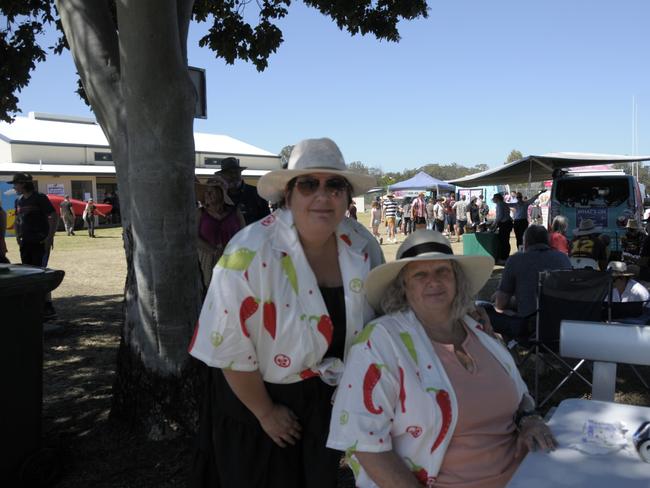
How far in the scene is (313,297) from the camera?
6.48ft

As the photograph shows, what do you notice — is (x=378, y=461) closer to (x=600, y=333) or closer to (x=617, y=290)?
(x=600, y=333)

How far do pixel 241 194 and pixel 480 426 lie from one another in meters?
4.83

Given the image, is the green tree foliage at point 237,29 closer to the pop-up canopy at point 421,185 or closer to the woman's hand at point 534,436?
the woman's hand at point 534,436

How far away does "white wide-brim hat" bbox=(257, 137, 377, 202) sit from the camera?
2104 millimetres

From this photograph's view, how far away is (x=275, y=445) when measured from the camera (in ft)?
6.89

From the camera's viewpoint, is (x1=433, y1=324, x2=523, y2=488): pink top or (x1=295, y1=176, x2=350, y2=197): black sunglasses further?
(x1=295, y1=176, x2=350, y2=197): black sunglasses

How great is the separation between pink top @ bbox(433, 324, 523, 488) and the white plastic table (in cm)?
18

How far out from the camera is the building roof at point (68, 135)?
36016 millimetres

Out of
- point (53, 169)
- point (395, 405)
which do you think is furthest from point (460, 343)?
point (53, 169)

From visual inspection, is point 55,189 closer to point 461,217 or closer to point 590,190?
point 461,217

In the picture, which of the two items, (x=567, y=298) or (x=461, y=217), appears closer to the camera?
(x=567, y=298)

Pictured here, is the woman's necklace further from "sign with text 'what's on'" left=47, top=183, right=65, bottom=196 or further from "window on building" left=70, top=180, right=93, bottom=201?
"window on building" left=70, top=180, right=93, bottom=201

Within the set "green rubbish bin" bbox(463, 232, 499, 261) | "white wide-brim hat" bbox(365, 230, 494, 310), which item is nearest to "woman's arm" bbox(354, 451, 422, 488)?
"white wide-brim hat" bbox(365, 230, 494, 310)

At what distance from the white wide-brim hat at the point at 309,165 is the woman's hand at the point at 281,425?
0.81 m
